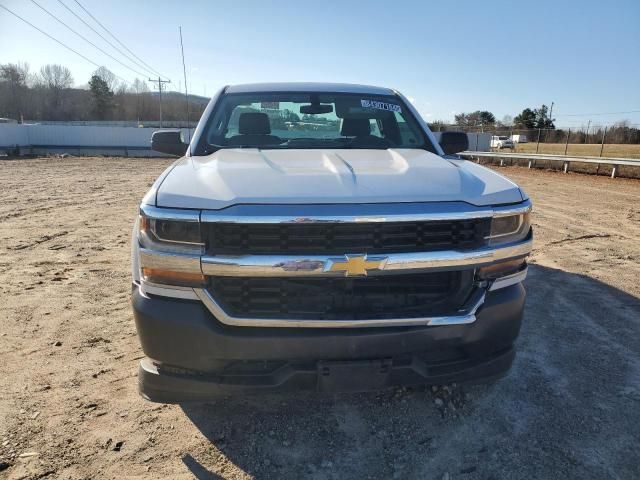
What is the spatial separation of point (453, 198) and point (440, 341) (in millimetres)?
664

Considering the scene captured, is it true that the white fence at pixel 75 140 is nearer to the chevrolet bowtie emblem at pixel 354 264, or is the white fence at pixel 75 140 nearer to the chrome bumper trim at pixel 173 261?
the chrome bumper trim at pixel 173 261

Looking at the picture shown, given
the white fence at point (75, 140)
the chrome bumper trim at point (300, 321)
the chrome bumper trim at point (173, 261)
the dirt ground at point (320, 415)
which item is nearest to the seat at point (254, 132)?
the chrome bumper trim at point (173, 261)

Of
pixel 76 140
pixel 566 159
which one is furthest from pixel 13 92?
pixel 566 159

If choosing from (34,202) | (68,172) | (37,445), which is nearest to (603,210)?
(37,445)

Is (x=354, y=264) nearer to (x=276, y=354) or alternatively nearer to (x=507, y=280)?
(x=276, y=354)

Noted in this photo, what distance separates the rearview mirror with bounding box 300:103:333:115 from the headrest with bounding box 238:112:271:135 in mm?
373

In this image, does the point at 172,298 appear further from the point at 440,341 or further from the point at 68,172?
the point at 68,172

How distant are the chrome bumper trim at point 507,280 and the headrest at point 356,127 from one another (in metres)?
1.74

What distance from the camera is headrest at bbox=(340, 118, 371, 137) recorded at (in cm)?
361

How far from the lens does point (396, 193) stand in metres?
2.10

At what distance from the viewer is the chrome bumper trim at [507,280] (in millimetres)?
2238

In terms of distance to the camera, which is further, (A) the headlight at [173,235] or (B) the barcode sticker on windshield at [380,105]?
(B) the barcode sticker on windshield at [380,105]

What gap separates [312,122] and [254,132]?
1.62 feet

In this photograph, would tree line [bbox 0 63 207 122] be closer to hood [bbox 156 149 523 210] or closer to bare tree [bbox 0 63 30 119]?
bare tree [bbox 0 63 30 119]
